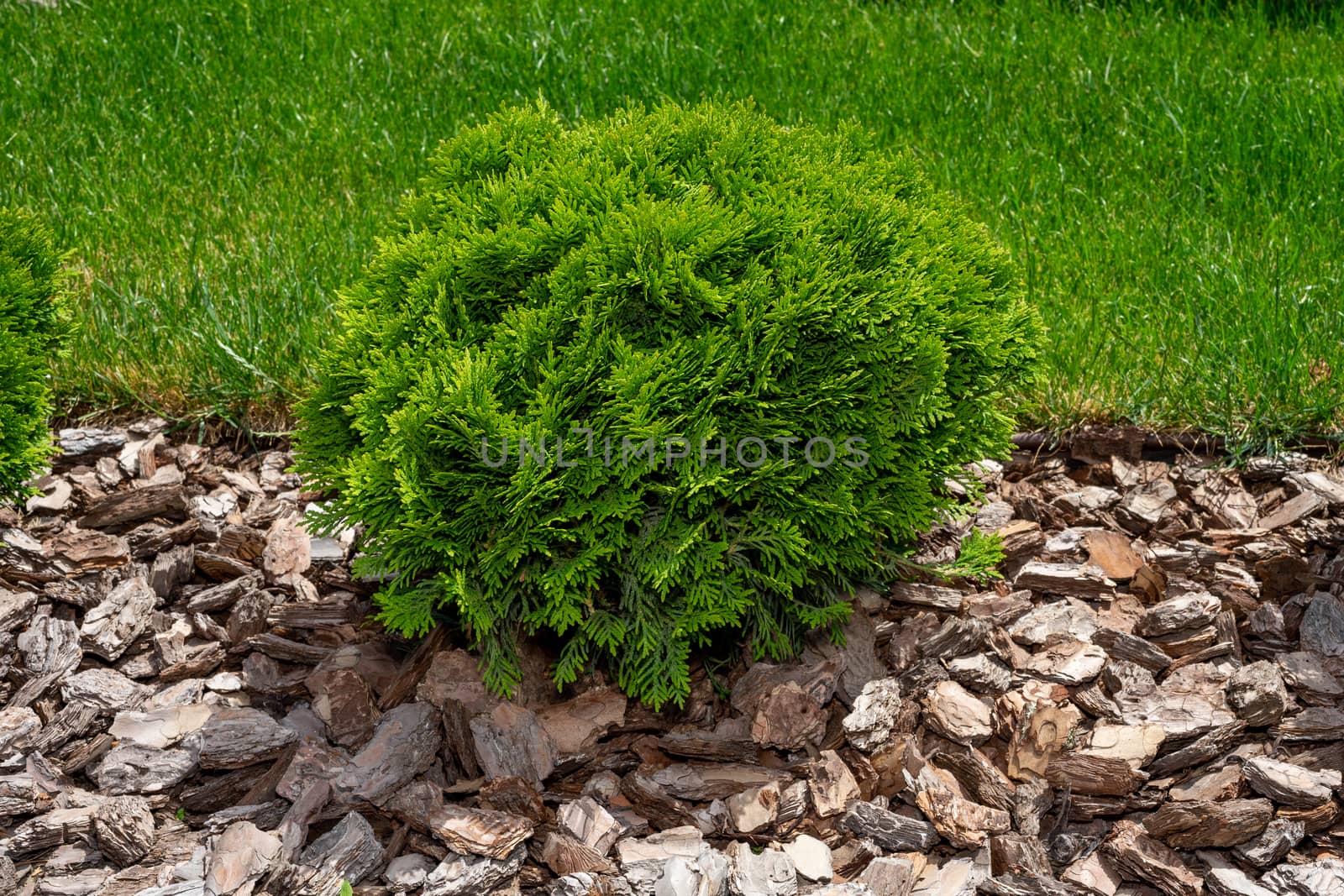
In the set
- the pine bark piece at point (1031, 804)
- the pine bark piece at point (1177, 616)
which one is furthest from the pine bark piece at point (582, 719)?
the pine bark piece at point (1177, 616)

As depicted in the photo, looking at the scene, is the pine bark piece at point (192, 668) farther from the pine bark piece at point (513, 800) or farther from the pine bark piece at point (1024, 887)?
the pine bark piece at point (1024, 887)

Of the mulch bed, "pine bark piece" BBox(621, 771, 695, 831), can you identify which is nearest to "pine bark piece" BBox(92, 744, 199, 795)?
the mulch bed

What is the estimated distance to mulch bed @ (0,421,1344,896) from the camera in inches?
108

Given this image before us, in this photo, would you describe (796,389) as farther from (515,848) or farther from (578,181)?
(515,848)

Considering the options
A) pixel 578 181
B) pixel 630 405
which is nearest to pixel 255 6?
pixel 578 181

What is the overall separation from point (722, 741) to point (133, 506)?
231 centimetres

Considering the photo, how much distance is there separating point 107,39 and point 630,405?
279 inches

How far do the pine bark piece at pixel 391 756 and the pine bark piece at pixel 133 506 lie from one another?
148 cm

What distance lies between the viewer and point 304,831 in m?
2.80

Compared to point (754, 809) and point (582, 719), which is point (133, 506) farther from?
point (754, 809)

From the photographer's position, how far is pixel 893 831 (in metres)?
2.81

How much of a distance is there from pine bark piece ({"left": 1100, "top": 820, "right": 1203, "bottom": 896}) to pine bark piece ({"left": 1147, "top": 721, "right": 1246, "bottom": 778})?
0.19m

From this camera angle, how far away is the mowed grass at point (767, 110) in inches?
177

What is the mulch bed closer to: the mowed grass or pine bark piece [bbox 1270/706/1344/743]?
pine bark piece [bbox 1270/706/1344/743]
